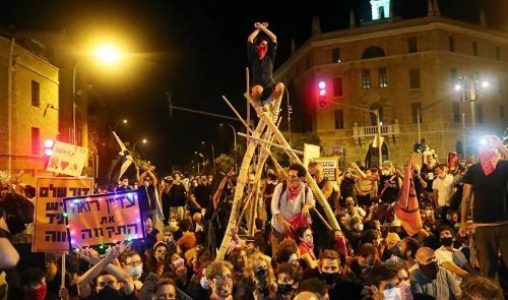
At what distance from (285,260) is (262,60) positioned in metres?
3.93

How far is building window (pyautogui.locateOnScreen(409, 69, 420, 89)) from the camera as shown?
64500 mm

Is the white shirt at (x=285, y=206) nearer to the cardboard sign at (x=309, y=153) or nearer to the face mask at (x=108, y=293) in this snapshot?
the face mask at (x=108, y=293)

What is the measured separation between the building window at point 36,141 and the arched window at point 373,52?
40.4 metres

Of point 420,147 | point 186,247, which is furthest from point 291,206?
point 420,147

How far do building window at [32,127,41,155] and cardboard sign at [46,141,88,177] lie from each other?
25.0 m

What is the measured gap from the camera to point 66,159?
10.8 m

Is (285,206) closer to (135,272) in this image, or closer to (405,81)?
(135,272)

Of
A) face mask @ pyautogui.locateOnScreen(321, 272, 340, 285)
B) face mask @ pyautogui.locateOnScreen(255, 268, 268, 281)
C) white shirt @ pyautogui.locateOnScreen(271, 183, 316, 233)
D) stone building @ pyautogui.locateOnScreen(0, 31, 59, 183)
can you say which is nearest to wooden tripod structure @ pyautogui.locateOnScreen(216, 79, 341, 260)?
white shirt @ pyautogui.locateOnScreen(271, 183, 316, 233)

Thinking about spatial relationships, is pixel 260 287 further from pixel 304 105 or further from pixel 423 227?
pixel 304 105

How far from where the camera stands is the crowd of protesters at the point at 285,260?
630cm

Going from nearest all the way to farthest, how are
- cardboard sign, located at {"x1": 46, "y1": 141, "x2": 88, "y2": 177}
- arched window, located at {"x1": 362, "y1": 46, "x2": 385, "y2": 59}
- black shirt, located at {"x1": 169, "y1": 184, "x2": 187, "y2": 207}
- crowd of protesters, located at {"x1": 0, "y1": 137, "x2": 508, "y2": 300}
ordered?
crowd of protesters, located at {"x1": 0, "y1": 137, "x2": 508, "y2": 300} → cardboard sign, located at {"x1": 46, "y1": 141, "x2": 88, "y2": 177} → black shirt, located at {"x1": 169, "y1": 184, "x2": 187, "y2": 207} → arched window, located at {"x1": 362, "y1": 46, "x2": 385, "y2": 59}

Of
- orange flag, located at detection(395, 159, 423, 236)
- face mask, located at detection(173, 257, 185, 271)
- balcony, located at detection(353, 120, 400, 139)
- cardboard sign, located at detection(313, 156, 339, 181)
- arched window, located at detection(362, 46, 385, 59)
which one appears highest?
arched window, located at detection(362, 46, 385, 59)

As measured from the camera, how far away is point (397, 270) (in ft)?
21.3

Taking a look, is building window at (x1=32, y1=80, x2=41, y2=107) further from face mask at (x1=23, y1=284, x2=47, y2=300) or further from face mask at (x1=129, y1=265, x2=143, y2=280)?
face mask at (x1=23, y1=284, x2=47, y2=300)
